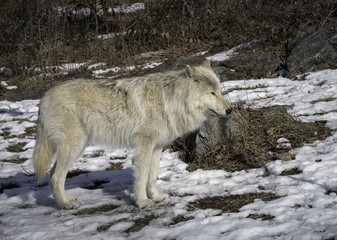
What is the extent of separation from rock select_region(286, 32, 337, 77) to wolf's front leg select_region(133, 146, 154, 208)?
239 inches

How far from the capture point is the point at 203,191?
4293 mm

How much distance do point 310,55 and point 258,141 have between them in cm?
465

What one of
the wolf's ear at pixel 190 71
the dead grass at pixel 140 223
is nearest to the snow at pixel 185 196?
the dead grass at pixel 140 223

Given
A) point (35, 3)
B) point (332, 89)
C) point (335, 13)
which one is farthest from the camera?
point (35, 3)

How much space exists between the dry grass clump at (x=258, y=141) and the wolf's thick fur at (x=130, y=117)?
3.65 feet

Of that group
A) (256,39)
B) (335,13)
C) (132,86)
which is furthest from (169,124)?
(335,13)

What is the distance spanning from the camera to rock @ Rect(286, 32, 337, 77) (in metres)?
9.01

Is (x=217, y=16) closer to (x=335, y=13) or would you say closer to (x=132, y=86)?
(x=335, y=13)

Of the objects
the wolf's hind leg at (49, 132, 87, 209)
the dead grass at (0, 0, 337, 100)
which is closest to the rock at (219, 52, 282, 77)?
the dead grass at (0, 0, 337, 100)

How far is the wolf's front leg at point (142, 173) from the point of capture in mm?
4066

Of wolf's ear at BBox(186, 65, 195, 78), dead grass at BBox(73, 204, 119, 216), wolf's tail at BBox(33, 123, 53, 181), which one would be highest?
wolf's ear at BBox(186, 65, 195, 78)

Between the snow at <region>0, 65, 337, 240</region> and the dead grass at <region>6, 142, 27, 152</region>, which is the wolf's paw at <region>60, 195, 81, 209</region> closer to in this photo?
the snow at <region>0, 65, 337, 240</region>

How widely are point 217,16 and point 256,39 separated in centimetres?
267

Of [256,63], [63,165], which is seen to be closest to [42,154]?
[63,165]
